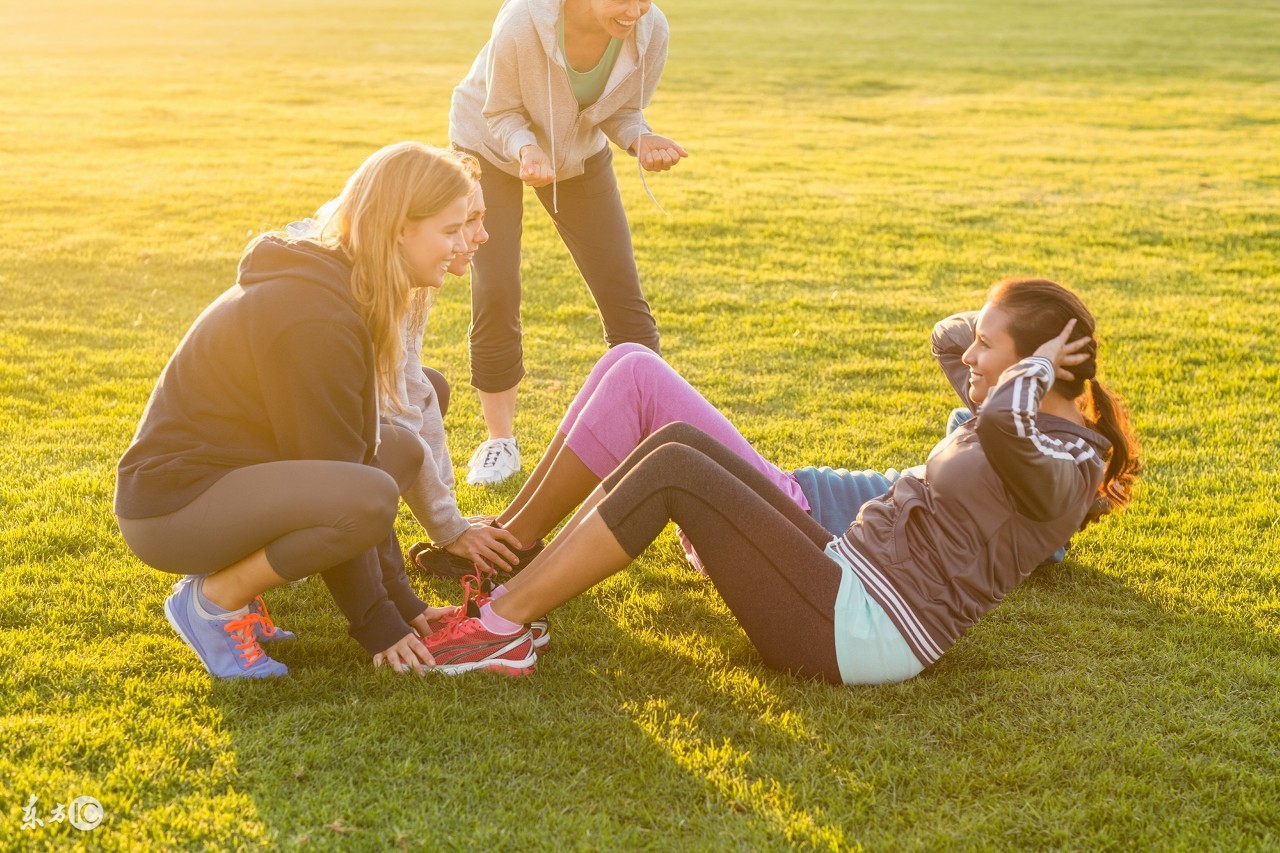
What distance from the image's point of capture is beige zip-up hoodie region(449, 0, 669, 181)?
5203mm

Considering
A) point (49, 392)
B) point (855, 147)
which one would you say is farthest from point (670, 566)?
point (855, 147)

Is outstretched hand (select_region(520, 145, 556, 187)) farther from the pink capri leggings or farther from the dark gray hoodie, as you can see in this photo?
the dark gray hoodie

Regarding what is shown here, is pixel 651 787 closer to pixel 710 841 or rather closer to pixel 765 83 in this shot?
pixel 710 841

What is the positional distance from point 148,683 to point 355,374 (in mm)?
1195

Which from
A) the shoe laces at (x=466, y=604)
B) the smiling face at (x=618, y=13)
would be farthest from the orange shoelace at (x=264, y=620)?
the smiling face at (x=618, y=13)

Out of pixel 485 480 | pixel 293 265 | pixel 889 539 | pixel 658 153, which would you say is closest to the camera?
pixel 293 265

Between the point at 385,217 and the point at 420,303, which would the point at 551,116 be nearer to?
the point at 420,303

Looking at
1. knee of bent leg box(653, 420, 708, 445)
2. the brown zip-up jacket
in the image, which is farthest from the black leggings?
knee of bent leg box(653, 420, 708, 445)

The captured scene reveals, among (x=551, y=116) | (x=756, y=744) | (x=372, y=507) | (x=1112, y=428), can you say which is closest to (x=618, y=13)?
(x=551, y=116)

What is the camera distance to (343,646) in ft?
13.2

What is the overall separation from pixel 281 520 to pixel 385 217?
3.14 feet

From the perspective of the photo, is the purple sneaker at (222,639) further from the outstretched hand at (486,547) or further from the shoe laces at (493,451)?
the shoe laces at (493,451)

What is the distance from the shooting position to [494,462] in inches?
226

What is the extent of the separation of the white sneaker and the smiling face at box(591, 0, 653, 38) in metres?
2.01
